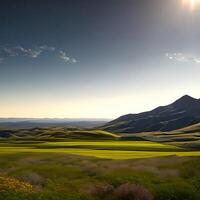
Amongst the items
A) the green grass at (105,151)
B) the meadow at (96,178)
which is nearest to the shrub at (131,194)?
the meadow at (96,178)

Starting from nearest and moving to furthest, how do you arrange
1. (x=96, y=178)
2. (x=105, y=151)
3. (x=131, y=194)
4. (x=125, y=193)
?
(x=131, y=194)
(x=125, y=193)
(x=96, y=178)
(x=105, y=151)

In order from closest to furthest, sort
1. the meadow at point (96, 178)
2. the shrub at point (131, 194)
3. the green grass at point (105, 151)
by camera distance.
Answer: the meadow at point (96, 178) → the shrub at point (131, 194) → the green grass at point (105, 151)

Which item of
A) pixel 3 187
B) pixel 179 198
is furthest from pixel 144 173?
pixel 3 187

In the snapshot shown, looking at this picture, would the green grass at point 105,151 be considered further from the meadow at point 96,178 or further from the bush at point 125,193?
the bush at point 125,193

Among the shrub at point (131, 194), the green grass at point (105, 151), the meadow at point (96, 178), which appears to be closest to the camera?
the meadow at point (96, 178)

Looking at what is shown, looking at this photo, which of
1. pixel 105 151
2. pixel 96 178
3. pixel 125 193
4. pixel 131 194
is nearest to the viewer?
pixel 131 194

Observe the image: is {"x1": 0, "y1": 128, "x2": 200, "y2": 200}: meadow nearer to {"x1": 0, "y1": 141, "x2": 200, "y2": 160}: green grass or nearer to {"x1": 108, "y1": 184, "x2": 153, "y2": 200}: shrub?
{"x1": 108, "y1": 184, "x2": 153, "y2": 200}: shrub

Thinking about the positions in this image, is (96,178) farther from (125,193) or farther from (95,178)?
(125,193)

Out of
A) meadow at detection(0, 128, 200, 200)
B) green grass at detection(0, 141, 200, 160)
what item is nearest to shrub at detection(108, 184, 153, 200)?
meadow at detection(0, 128, 200, 200)

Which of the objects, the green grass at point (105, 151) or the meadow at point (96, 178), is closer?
the meadow at point (96, 178)

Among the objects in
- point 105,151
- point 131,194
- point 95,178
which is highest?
point 105,151

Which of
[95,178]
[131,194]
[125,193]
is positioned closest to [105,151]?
[95,178]

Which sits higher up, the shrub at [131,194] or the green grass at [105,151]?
the green grass at [105,151]

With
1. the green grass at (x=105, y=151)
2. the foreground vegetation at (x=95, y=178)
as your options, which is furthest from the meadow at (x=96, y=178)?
the green grass at (x=105, y=151)
